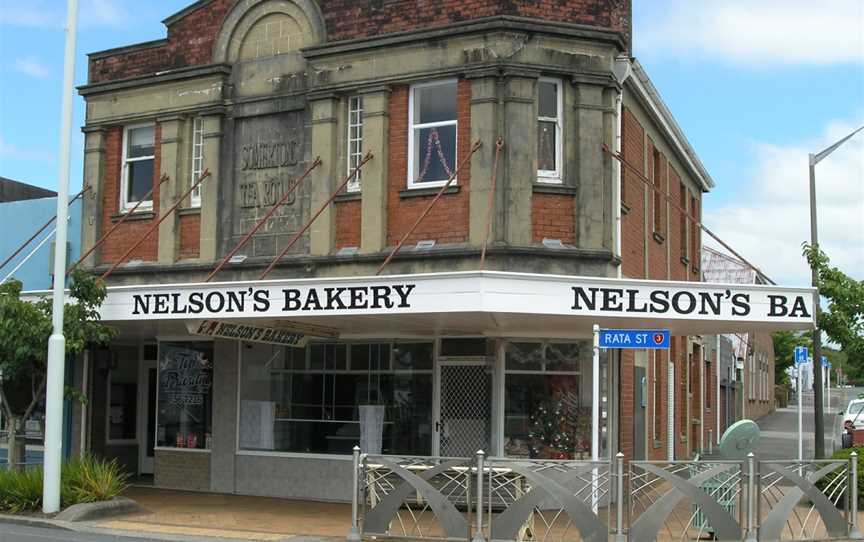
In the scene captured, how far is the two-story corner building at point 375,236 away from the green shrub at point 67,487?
2.33m

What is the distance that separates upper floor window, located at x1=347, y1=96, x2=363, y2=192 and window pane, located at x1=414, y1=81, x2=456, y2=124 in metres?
1.01

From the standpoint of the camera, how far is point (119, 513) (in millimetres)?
14680

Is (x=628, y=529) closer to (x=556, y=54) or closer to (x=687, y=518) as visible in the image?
(x=687, y=518)

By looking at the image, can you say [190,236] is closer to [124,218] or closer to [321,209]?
[124,218]

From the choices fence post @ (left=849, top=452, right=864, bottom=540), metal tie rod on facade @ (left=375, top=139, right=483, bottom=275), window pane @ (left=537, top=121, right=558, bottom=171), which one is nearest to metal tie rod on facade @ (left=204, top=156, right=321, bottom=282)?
metal tie rod on facade @ (left=375, top=139, right=483, bottom=275)

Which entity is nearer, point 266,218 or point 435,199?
point 435,199

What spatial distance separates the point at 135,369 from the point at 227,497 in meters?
4.39

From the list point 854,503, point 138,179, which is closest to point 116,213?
point 138,179

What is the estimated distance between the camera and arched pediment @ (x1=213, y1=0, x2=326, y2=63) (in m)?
17.8

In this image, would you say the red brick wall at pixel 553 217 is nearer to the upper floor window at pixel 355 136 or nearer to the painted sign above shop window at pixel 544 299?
the painted sign above shop window at pixel 544 299

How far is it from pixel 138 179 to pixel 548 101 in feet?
25.7

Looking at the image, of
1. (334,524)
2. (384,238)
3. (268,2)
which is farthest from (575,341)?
(268,2)

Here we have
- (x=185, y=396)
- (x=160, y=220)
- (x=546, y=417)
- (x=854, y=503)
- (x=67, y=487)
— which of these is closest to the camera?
(x=854, y=503)

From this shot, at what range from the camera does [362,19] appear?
17219 millimetres
